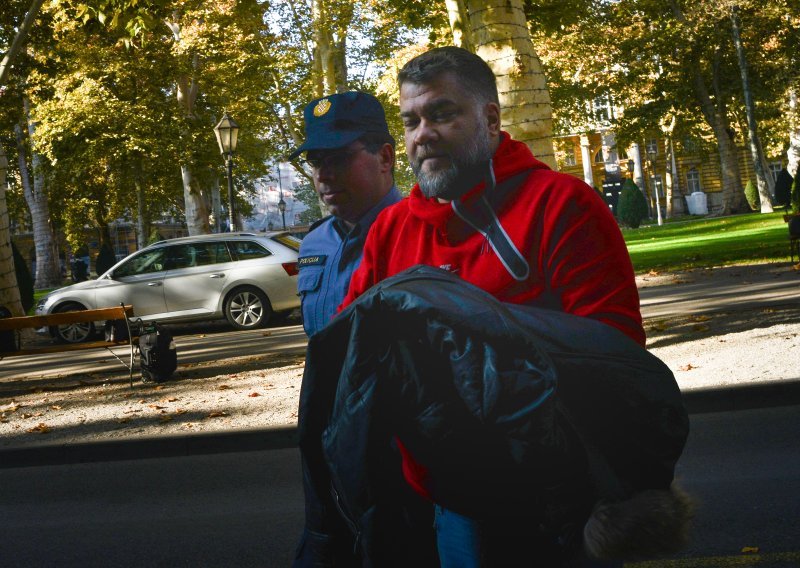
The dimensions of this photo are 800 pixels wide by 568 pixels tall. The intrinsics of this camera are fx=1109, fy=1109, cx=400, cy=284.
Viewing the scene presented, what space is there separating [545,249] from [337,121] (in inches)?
38.1

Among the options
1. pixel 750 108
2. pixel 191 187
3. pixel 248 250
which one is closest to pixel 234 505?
pixel 248 250

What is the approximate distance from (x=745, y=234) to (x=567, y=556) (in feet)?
95.4

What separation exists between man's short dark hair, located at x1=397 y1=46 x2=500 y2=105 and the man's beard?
0.31 ft

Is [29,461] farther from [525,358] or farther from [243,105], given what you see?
[243,105]

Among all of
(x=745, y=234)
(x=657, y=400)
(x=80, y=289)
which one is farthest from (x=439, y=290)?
(x=745, y=234)

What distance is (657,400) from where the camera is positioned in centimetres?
163

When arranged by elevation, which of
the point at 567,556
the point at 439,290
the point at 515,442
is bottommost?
the point at 567,556

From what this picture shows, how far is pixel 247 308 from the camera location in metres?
19.0

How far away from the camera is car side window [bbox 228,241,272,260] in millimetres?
19062

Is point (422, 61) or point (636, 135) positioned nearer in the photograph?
point (422, 61)

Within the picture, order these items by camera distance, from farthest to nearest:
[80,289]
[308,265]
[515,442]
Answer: [80,289], [308,265], [515,442]

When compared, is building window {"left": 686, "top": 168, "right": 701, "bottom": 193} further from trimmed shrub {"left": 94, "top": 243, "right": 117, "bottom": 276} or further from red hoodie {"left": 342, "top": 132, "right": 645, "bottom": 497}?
red hoodie {"left": 342, "top": 132, "right": 645, "bottom": 497}

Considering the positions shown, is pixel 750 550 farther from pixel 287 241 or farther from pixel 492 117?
pixel 287 241

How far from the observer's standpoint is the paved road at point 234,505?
17.5 feet
